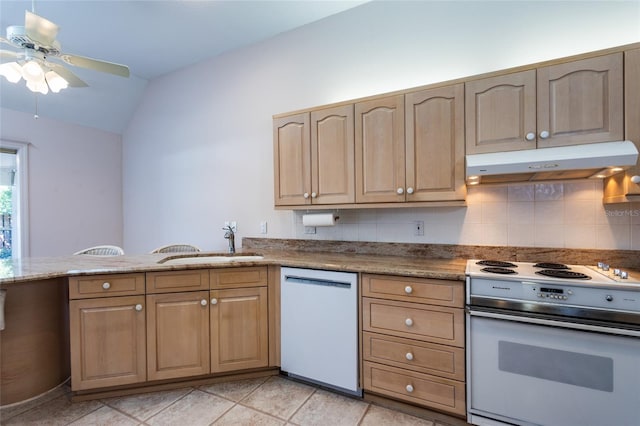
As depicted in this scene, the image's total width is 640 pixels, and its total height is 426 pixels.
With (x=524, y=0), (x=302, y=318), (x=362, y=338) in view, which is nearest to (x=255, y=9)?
(x=524, y=0)

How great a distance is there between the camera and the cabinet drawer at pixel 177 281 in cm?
197

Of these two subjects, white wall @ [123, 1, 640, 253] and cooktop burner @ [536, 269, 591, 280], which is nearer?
cooktop burner @ [536, 269, 591, 280]

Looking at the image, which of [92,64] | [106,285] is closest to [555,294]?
[106,285]

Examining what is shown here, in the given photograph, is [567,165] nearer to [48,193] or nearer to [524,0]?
[524,0]

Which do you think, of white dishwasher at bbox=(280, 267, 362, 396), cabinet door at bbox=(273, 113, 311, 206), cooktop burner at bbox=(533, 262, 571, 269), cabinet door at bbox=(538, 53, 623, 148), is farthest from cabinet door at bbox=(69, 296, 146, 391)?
cabinet door at bbox=(538, 53, 623, 148)

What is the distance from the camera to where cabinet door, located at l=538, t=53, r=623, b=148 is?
1.51 metres

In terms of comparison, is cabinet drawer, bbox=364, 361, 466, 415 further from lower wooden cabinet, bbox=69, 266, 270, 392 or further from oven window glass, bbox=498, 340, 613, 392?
lower wooden cabinet, bbox=69, 266, 270, 392

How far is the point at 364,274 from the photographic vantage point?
187 centimetres

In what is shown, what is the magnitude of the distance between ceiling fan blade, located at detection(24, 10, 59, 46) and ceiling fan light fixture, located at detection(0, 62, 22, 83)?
0.25m

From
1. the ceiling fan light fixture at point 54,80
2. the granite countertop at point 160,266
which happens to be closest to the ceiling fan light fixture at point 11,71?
the ceiling fan light fixture at point 54,80

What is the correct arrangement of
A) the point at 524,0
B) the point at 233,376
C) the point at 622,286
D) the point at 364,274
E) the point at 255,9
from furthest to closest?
the point at 255,9 → the point at 233,376 → the point at 524,0 → the point at 364,274 → the point at 622,286

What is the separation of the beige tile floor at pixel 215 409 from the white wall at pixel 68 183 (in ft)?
7.43

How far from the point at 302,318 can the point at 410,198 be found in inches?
44.5

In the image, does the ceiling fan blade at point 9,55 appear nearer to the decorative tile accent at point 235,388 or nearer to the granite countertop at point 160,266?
the granite countertop at point 160,266
